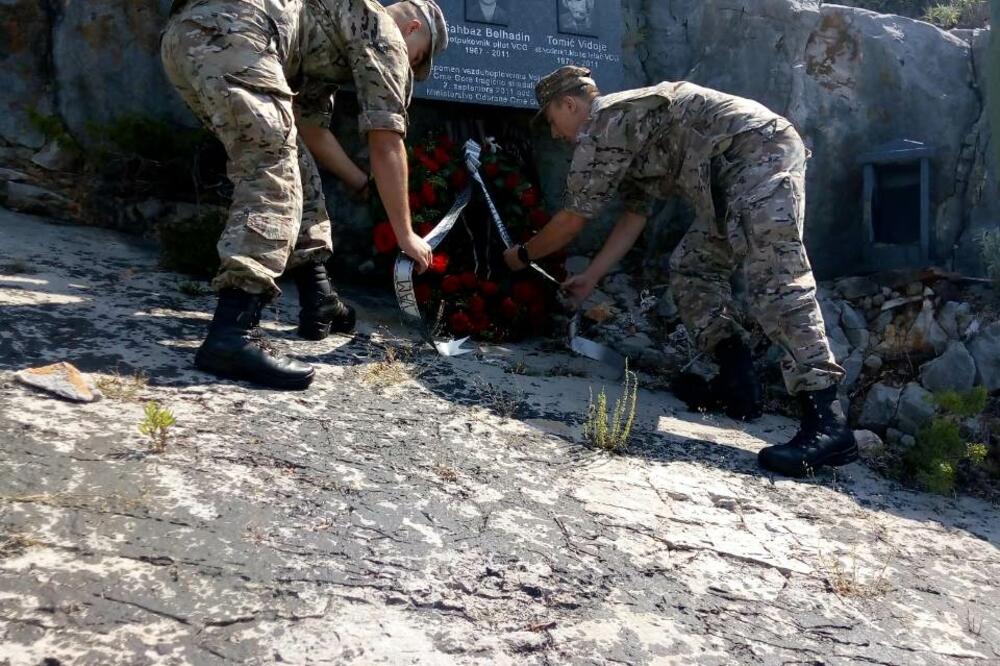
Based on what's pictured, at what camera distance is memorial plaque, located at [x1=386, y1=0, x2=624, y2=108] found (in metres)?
4.84

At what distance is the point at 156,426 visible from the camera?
2.26m

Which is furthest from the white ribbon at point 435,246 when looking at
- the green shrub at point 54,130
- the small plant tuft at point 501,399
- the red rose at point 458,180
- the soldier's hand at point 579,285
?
the green shrub at point 54,130

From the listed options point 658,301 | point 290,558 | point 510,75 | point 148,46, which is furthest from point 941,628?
point 148,46

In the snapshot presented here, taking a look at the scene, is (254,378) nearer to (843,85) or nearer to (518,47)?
(518,47)

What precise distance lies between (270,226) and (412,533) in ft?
4.20

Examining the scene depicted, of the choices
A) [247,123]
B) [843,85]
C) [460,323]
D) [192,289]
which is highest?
[843,85]

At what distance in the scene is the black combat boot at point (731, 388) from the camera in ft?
12.3

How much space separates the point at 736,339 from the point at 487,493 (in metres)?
1.76

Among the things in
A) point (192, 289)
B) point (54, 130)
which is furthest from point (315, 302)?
point (54, 130)

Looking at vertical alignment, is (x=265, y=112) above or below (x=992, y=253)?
above

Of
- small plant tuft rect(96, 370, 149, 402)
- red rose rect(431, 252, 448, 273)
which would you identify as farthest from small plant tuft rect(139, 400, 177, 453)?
red rose rect(431, 252, 448, 273)

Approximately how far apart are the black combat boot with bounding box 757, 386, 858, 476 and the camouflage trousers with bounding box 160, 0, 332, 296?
1989 mm

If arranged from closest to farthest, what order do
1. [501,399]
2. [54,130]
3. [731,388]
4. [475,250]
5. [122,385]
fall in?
1. [122,385]
2. [501,399]
3. [731,388]
4. [475,250]
5. [54,130]

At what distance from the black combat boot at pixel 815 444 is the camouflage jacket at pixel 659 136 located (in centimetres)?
96
